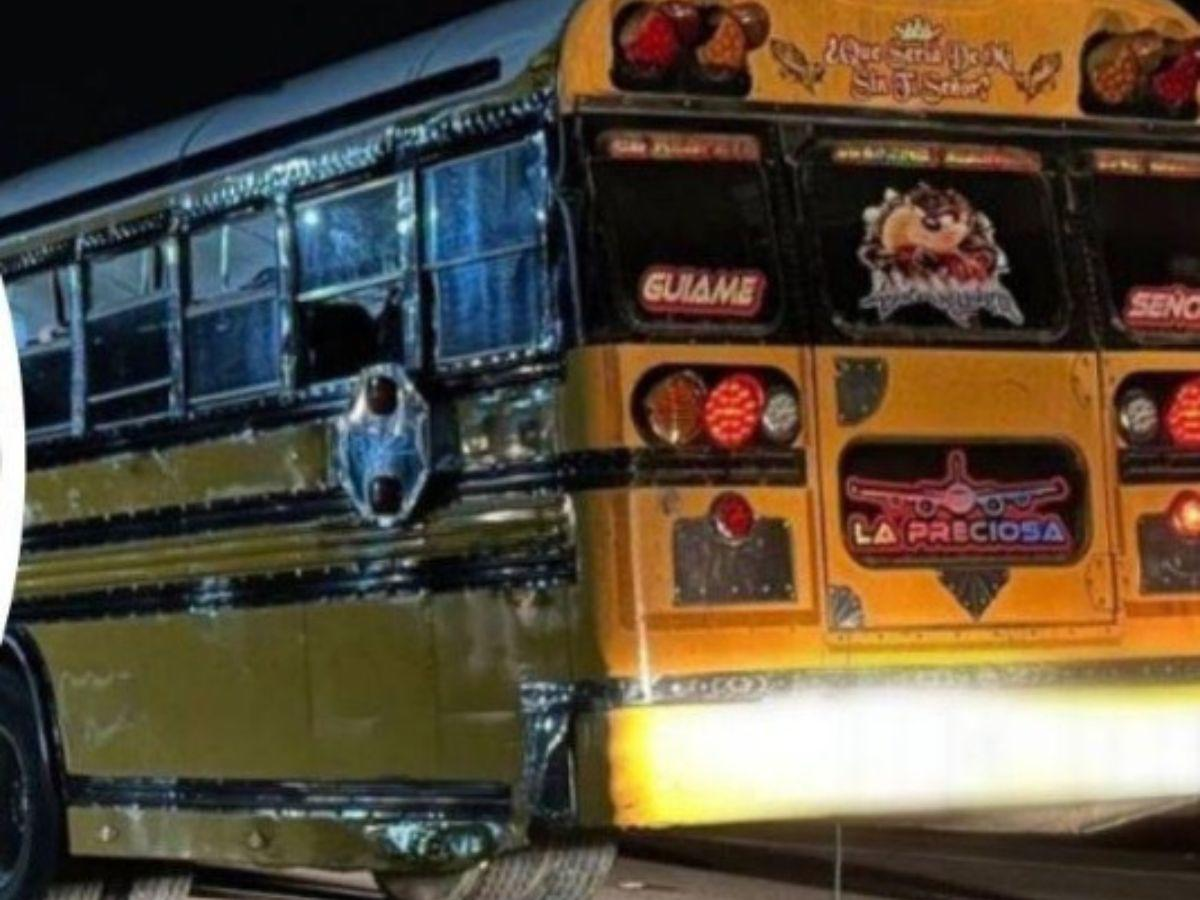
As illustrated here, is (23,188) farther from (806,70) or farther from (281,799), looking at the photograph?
(806,70)

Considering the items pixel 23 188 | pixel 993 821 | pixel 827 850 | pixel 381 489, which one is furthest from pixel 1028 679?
pixel 827 850

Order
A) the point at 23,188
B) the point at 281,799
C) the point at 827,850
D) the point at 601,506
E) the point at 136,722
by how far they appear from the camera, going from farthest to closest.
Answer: the point at 827,850 < the point at 23,188 < the point at 136,722 < the point at 281,799 < the point at 601,506

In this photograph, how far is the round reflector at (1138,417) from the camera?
7.10 metres

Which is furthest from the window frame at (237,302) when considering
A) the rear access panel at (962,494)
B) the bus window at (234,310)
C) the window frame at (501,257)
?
the rear access panel at (962,494)

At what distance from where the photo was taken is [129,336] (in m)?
8.09

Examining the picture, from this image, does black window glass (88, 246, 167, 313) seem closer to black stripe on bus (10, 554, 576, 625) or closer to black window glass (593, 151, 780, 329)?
black stripe on bus (10, 554, 576, 625)

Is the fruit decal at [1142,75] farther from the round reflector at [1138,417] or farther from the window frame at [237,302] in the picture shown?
the window frame at [237,302]

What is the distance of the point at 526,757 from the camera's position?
6.51m

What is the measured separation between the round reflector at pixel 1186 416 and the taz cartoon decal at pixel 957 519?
1.37 feet

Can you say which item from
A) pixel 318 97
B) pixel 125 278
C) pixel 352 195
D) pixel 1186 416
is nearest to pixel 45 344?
pixel 125 278

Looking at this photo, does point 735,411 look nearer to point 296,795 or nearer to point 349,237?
point 349,237

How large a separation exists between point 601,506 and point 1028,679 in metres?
1.22

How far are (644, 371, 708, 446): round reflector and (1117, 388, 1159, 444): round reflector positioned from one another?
4.06 ft

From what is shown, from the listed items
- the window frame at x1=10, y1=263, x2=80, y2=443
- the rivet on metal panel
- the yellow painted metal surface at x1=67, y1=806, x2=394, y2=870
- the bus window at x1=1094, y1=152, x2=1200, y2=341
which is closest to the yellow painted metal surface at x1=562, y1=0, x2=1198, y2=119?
the bus window at x1=1094, y1=152, x2=1200, y2=341
